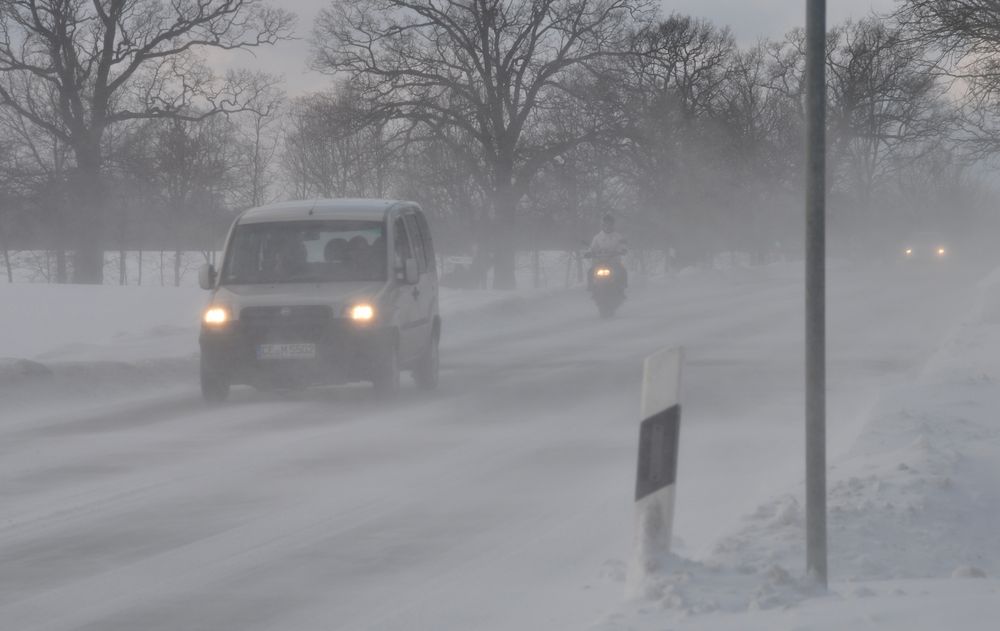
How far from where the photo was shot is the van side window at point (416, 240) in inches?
586

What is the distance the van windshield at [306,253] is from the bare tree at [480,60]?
2358 centimetres

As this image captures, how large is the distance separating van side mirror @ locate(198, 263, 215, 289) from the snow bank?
7053mm

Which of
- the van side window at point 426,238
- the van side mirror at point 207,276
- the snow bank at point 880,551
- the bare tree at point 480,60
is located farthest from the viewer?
the bare tree at point 480,60

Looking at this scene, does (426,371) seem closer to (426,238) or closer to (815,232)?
(426,238)

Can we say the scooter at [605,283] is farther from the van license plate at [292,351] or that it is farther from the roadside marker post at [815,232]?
the roadside marker post at [815,232]

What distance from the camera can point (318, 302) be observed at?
13.2m

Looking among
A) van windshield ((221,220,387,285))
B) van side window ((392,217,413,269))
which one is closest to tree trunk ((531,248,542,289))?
van side window ((392,217,413,269))

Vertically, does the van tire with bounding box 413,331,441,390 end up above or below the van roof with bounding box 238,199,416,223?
below

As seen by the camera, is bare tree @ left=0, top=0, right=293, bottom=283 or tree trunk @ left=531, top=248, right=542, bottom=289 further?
tree trunk @ left=531, top=248, right=542, bottom=289

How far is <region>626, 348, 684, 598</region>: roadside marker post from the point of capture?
531 centimetres

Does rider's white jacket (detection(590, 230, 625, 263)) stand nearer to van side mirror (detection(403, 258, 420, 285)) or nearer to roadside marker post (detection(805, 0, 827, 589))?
van side mirror (detection(403, 258, 420, 285))

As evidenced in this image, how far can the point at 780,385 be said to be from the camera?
1436 cm

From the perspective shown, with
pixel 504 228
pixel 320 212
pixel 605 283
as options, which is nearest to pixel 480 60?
pixel 504 228

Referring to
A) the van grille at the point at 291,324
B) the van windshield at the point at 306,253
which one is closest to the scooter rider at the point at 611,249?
the van windshield at the point at 306,253
